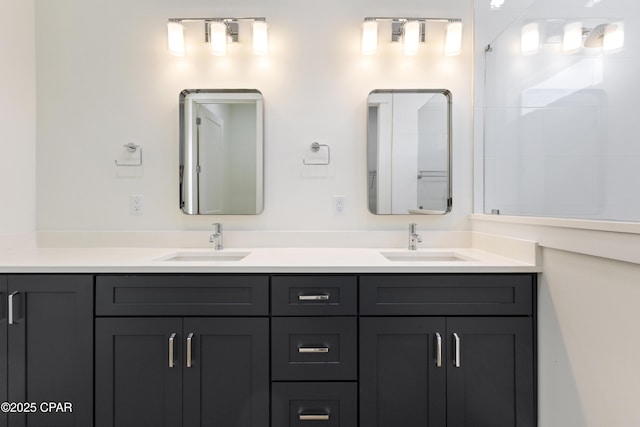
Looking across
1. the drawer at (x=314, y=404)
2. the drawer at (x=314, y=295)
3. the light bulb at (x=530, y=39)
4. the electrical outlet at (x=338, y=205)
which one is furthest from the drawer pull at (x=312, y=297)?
the light bulb at (x=530, y=39)

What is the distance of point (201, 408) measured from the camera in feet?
A: 4.46

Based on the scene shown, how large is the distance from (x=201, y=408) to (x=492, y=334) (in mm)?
1208

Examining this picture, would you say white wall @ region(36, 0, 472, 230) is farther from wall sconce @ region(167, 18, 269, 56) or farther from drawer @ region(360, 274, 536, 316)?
drawer @ region(360, 274, 536, 316)

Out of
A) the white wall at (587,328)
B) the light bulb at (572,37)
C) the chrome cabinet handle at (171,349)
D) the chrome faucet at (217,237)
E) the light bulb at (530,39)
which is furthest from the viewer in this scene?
the chrome faucet at (217,237)

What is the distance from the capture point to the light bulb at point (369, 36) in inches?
73.6

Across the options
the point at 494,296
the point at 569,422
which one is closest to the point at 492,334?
the point at 494,296

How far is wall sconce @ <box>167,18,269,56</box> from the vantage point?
1.87 meters

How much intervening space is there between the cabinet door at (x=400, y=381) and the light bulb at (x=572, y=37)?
1.43 metres

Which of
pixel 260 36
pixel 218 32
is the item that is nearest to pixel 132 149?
pixel 218 32

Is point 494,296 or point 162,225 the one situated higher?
point 162,225

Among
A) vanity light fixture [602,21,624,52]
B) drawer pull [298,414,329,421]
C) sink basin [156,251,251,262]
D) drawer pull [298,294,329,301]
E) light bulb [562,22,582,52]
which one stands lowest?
drawer pull [298,414,329,421]

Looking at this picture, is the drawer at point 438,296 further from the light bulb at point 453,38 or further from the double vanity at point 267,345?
the light bulb at point 453,38

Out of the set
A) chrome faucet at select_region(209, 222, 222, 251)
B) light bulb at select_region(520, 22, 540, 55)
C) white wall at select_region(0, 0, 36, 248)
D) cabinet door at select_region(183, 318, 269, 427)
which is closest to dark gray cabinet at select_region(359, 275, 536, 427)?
cabinet door at select_region(183, 318, 269, 427)

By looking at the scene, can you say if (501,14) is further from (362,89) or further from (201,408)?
(201,408)
